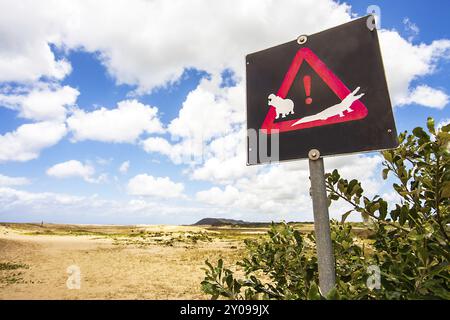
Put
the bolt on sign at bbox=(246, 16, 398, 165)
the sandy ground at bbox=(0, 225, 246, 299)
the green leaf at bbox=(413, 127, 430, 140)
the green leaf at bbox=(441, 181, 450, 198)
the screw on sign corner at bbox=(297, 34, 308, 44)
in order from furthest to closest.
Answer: the sandy ground at bbox=(0, 225, 246, 299) < the screw on sign corner at bbox=(297, 34, 308, 44) < the green leaf at bbox=(413, 127, 430, 140) < the bolt on sign at bbox=(246, 16, 398, 165) < the green leaf at bbox=(441, 181, 450, 198)

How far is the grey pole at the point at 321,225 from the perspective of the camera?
1528mm

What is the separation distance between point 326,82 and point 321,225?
2.62 ft

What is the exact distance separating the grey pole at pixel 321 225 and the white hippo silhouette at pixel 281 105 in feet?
0.95

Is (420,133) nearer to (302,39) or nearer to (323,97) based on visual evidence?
(323,97)

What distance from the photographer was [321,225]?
1.58m

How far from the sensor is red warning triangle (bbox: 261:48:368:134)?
1638 millimetres

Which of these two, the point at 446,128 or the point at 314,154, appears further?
the point at 314,154

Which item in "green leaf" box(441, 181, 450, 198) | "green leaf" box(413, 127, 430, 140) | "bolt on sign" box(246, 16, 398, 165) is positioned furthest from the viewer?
"green leaf" box(413, 127, 430, 140)

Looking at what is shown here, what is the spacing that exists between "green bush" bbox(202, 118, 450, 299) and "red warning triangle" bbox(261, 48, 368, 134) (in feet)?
1.21

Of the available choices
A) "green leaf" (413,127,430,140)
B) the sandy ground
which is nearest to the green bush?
"green leaf" (413,127,430,140)

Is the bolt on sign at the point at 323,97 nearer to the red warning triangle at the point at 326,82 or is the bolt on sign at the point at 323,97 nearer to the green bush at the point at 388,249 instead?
the red warning triangle at the point at 326,82

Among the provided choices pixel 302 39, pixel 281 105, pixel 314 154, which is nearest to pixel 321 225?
pixel 314 154

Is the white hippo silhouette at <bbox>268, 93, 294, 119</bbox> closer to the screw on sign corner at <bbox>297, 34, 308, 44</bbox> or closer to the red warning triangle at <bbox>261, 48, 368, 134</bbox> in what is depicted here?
the red warning triangle at <bbox>261, 48, 368, 134</bbox>

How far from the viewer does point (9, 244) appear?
28203 mm
